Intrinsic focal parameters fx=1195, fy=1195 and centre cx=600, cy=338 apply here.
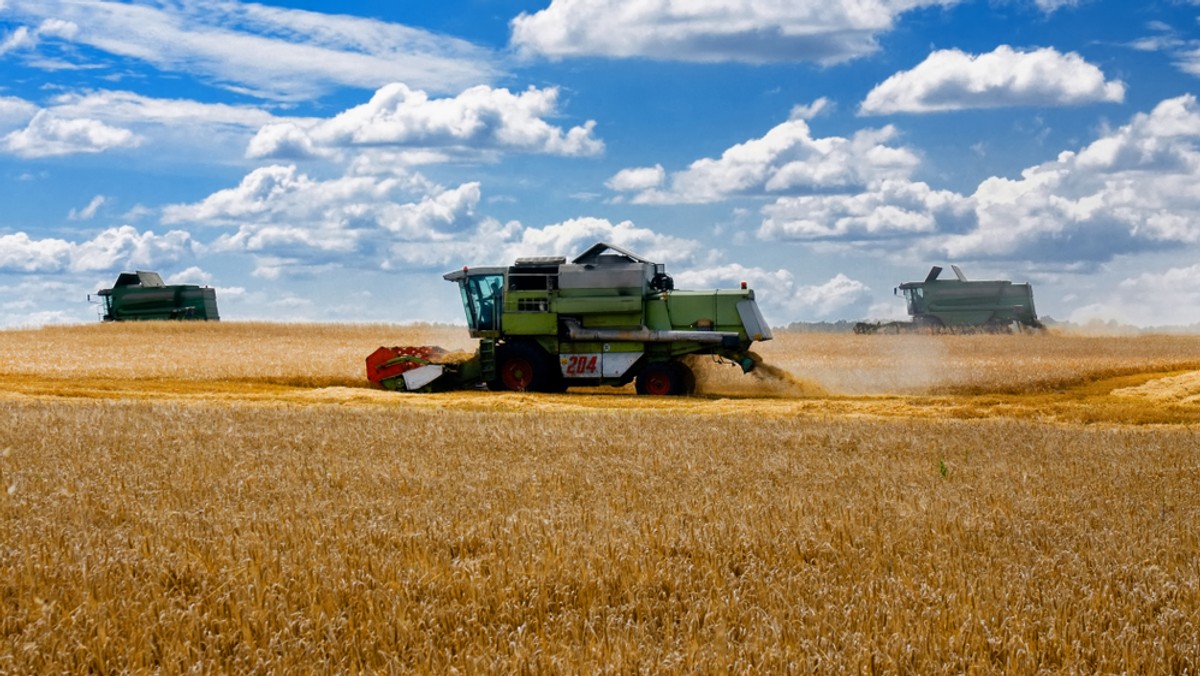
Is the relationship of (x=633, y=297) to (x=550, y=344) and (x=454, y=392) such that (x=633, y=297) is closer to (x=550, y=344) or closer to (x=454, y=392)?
(x=550, y=344)

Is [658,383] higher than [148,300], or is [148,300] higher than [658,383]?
[148,300]

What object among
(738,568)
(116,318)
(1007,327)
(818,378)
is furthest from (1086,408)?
(116,318)

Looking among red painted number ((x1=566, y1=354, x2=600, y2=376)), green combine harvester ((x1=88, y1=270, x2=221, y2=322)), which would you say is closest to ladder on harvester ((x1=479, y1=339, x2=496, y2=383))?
red painted number ((x1=566, y1=354, x2=600, y2=376))

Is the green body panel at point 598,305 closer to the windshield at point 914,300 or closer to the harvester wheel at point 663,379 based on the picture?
the harvester wheel at point 663,379

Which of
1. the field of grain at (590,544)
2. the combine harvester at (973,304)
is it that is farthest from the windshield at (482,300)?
the combine harvester at (973,304)

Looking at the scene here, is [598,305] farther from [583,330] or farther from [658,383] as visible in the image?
[658,383]

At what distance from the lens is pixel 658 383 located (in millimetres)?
24062

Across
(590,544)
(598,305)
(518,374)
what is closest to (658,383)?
(598,305)

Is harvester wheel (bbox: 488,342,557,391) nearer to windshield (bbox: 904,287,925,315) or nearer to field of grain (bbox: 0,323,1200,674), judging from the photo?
field of grain (bbox: 0,323,1200,674)

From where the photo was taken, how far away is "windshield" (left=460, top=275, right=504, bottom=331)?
25125 millimetres

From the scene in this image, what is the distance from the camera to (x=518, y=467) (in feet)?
37.9

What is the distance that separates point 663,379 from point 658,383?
158mm

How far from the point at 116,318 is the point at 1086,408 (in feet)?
164

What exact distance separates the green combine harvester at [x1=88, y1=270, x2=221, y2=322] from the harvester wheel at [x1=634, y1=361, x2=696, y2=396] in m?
41.2
